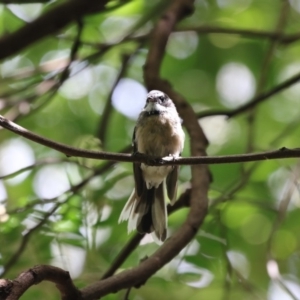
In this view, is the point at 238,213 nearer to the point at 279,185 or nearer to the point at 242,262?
the point at 242,262

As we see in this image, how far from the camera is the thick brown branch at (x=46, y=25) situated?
3.30 m

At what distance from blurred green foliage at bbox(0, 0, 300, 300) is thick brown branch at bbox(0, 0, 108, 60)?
0.39 m

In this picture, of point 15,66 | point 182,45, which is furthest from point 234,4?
point 15,66

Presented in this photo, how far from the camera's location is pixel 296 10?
486 centimetres

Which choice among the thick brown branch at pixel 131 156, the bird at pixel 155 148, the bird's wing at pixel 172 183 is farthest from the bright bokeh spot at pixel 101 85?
the thick brown branch at pixel 131 156

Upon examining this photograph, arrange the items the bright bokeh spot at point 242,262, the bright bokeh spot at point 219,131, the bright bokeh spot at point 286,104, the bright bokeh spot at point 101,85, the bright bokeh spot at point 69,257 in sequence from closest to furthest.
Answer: the bright bokeh spot at point 69,257, the bright bokeh spot at point 242,262, the bright bokeh spot at point 219,131, the bright bokeh spot at point 286,104, the bright bokeh spot at point 101,85

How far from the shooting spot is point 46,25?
3365 mm

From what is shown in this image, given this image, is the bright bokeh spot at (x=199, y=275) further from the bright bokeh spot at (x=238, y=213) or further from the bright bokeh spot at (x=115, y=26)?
the bright bokeh spot at (x=115, y=26)

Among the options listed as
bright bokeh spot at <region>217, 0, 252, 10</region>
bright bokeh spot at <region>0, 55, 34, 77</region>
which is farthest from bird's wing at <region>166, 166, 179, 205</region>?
bright bokeh spot at <region>217, 0, 252, 10</region>

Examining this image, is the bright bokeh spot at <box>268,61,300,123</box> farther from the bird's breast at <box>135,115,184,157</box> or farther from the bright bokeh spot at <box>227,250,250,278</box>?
the bird's breast at <box>135,115,184,157</box>

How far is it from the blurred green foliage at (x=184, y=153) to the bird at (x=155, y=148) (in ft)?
0.56

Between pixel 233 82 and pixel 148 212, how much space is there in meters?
1.95

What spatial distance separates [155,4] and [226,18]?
0.56 meters

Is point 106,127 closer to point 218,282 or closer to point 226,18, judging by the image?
point 218,282
